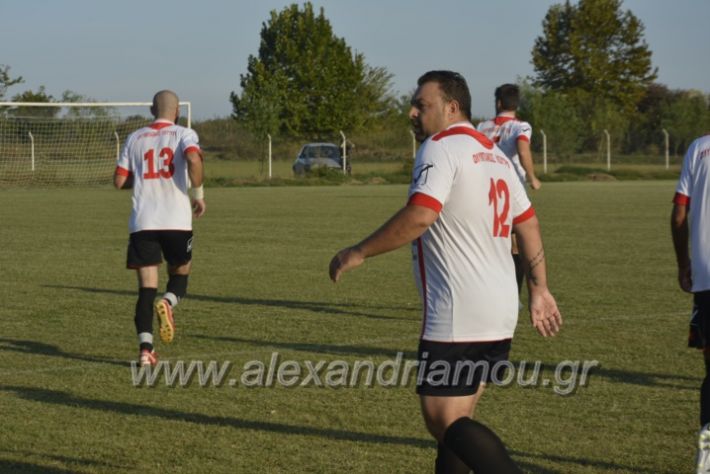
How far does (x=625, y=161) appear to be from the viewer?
199 ft

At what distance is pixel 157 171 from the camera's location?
331 inches

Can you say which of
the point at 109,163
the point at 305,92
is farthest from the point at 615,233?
the point at 305,92

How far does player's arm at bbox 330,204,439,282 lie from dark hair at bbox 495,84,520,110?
612 centimetres

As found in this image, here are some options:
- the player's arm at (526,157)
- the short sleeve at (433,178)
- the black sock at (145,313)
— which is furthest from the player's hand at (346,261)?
the player's arm at (526,157)

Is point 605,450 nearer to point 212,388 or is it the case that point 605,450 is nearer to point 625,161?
point 212,388

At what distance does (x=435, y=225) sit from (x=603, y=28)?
81.9 metres

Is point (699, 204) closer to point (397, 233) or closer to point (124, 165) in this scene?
point (397, 233)

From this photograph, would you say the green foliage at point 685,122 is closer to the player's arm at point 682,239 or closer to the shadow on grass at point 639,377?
Answer: the shadow on grass at point 639,377

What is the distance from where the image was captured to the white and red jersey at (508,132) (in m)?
10.1

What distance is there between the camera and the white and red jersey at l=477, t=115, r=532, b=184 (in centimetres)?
1012

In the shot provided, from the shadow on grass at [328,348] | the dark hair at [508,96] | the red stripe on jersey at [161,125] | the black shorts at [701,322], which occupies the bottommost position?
the shadow on grass at [328,348]

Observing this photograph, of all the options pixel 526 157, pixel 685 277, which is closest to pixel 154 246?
pixel 526 157

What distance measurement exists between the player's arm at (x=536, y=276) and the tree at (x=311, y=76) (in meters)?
54.2

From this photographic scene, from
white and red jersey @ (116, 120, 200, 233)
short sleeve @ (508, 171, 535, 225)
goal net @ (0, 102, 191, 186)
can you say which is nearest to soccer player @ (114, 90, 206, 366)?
white and red jersey @ (116, 120, 200, 233)
